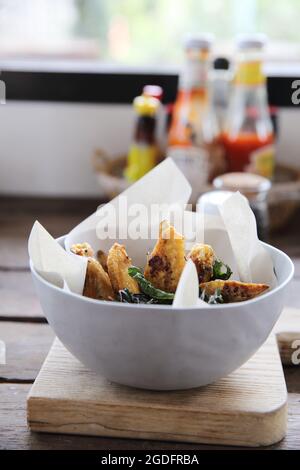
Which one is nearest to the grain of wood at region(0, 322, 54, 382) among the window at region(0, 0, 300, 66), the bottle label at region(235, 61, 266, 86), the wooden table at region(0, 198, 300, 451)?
the wooden table at region(0, 198, 300, 451)

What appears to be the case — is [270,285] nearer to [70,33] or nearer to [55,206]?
[55,206]

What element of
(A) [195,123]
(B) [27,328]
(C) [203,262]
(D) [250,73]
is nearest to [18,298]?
(B) [27,328]

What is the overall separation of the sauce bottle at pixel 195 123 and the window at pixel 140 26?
0.35m

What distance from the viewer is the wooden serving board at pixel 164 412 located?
70 cm

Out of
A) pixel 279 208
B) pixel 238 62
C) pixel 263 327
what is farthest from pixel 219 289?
pixel 238 62

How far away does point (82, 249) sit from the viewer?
2.55 feet

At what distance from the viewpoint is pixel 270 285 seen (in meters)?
0.77

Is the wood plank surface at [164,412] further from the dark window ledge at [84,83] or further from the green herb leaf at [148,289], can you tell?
the dark window ledge at [84,83]

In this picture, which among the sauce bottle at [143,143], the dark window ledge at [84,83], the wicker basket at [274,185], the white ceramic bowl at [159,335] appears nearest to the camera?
the white ceramic bowl at [159,335]

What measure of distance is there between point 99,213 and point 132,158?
25.4 inches

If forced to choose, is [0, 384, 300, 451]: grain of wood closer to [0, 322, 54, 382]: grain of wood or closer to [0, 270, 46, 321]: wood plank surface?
[0, 322, 54, 382]: grain of wood

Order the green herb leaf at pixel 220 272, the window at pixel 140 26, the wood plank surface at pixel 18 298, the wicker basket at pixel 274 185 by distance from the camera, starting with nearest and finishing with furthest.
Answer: the green herb leaf at pixel 220 272
the wood plank surface at pixel 18 298
the wicker basket at pixel 274 185
the window at pixel 140 26

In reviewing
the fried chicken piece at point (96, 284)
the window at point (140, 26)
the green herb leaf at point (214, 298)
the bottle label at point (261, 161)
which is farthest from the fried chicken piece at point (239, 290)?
the window at point (140, 26)
